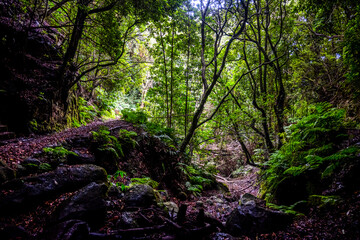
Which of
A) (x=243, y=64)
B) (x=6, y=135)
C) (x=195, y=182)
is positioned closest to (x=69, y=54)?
(x=6, y=135)

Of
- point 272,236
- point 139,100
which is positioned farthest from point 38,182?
point 139,100

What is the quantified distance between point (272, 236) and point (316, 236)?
25.6 inches

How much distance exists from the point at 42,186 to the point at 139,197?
168 centimetres

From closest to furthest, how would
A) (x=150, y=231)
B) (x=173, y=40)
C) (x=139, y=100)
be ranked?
(x=150, y=231) → (x=173, y=40) → (x=139, y=100)

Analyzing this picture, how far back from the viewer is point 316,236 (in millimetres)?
2395

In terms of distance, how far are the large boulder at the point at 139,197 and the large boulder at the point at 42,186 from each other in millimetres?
703

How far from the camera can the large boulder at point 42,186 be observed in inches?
91.3

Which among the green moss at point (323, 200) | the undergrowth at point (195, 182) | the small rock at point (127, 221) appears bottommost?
the undergrowth at point (195, 182)

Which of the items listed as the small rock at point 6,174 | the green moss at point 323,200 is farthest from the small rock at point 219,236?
the small rock at point 6,174

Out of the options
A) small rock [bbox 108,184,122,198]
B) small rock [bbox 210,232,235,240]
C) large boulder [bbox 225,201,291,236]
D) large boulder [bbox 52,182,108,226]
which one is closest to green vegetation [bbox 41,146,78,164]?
small rock [bbox 108,184,122,198]

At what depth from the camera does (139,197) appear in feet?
10.7

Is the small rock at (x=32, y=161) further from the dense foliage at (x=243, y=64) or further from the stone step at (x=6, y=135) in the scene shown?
the stone step at (x=6, y=135)

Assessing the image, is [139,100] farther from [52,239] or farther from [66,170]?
[52,239]

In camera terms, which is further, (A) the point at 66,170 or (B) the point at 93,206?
(A) the point at 66,170
